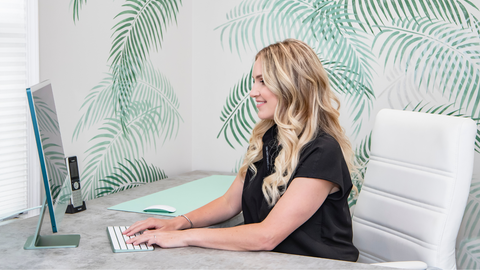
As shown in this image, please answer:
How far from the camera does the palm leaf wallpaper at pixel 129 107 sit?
84.1 inches

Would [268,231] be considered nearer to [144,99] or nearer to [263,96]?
[263,96]

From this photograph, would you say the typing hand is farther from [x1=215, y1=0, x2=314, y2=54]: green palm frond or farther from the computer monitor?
[x1=215, y1=0, x2=314, y2=54]: green palm frond

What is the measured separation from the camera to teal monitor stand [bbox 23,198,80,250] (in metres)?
1.31

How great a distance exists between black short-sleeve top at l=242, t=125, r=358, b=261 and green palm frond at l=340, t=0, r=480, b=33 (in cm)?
135

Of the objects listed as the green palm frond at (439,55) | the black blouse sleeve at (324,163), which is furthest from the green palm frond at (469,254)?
the black blouse sleeve at (324,163)

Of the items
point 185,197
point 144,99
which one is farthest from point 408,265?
point 144,99

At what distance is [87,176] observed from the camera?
2.10 m

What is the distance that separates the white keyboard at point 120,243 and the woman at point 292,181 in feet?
0.08

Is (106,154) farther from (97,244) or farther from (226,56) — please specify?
(226,56)

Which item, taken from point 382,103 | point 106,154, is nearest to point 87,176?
point 106,154

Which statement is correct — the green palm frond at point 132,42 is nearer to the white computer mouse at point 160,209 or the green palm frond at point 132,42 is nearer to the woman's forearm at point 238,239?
the white computer mouse at point 160,209

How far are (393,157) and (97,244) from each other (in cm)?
117

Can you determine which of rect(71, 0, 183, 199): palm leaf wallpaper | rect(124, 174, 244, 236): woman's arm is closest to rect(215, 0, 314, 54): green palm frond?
rect(71, 0, 183, 199): palm leaf wallpaper

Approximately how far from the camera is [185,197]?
2146 mm
